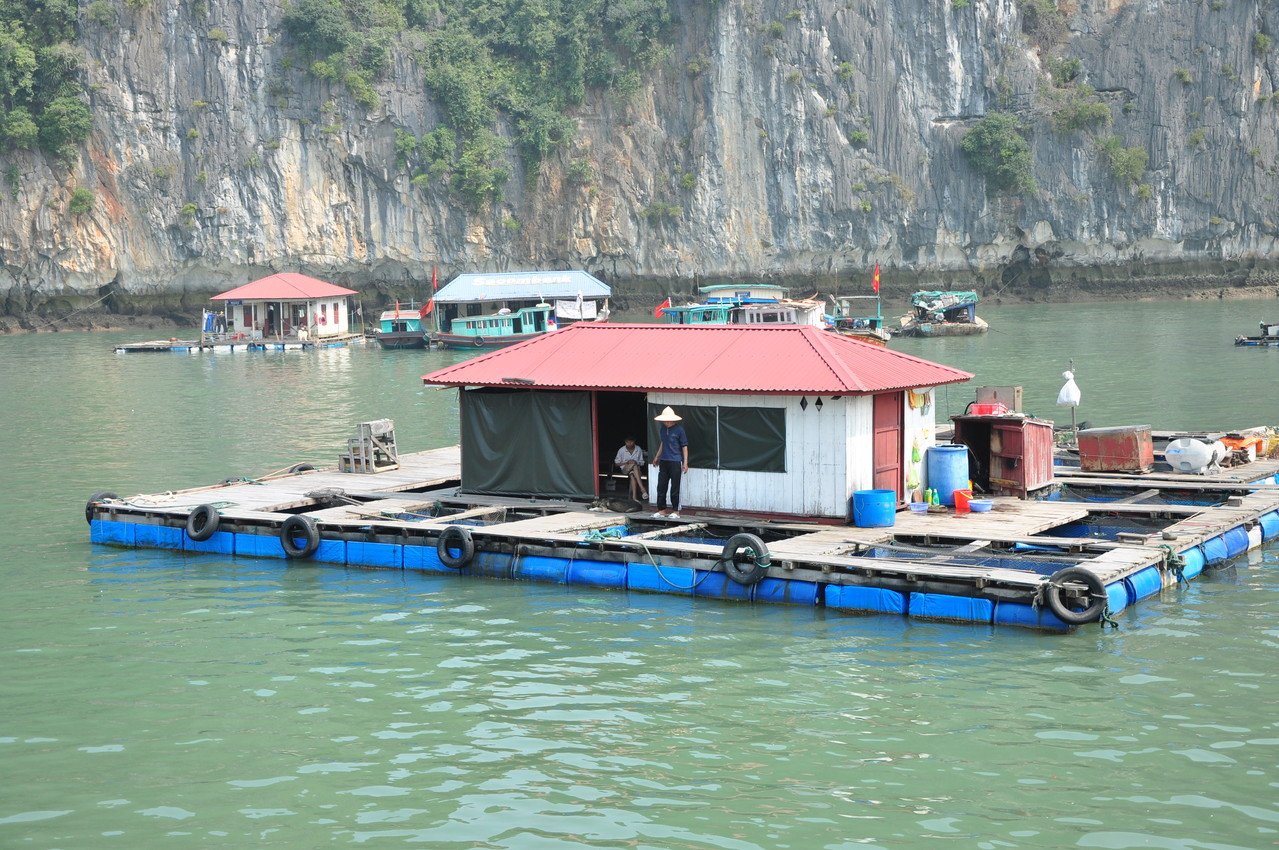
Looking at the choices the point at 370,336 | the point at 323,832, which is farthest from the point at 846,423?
the point at 370,336

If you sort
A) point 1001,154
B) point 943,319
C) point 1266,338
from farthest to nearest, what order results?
1. point 1001,154
2. point 943,319
3. point 1266,338

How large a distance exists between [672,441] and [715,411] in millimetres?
766

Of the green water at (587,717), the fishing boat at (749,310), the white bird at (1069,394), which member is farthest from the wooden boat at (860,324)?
the green water at (587,717)

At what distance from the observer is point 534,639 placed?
52.5ft

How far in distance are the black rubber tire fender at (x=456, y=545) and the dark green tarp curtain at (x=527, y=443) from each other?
9.07ft

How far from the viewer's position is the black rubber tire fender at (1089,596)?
15.3 m

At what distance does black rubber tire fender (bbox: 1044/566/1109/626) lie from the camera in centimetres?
1530

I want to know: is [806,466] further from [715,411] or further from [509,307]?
[509,307]

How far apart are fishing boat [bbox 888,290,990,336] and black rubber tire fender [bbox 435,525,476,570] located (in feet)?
157

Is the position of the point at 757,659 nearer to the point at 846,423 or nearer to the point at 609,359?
the point at 846,423

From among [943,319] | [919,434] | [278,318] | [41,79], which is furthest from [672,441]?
[41,79]

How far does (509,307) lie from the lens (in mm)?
67312

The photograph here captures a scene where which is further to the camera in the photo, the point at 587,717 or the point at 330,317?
the point at 330,317

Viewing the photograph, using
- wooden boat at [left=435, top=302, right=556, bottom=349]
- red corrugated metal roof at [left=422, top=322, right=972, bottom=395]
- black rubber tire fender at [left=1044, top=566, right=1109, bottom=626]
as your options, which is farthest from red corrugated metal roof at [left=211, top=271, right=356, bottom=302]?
black rubber tire fender at [left=1044, top=566, right=1109, bottom=626]
